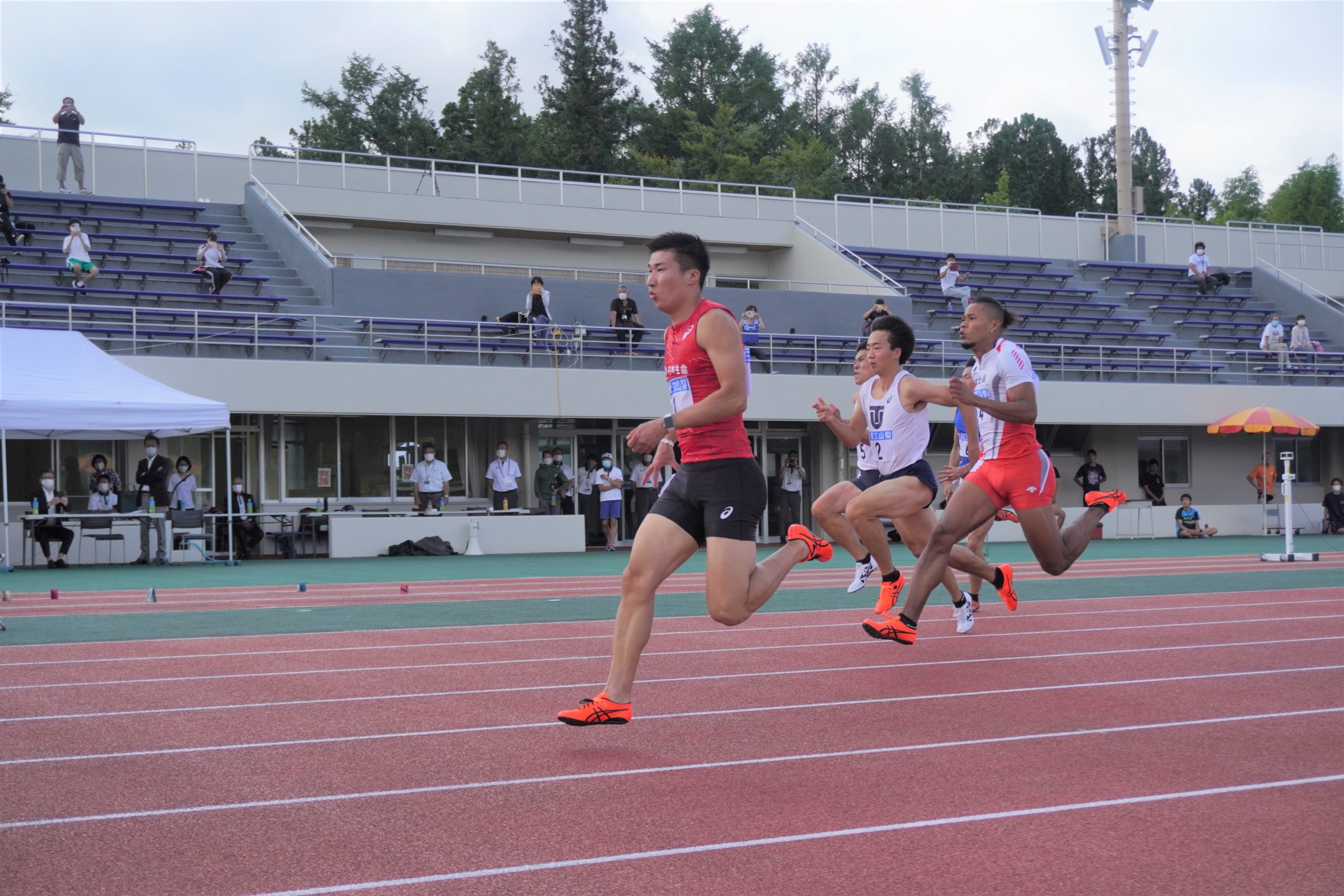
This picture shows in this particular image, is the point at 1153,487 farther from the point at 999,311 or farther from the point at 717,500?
the point at 717,500

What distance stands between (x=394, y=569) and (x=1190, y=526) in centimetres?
1753

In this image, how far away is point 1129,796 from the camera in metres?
4.59

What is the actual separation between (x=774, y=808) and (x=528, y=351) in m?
20.3

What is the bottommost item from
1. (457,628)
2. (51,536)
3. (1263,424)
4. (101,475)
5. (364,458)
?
(457,628)

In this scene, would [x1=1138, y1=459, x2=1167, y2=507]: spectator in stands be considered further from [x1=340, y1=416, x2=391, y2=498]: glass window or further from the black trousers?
the black trousers

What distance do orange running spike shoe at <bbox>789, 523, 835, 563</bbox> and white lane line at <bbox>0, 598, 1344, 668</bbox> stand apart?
2.42ft

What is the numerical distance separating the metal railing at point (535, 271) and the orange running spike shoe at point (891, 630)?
2170 centimetres

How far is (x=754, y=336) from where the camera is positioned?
85.8ft

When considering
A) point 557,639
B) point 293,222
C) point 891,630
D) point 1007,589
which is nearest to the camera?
point 891,630

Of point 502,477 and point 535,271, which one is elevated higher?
point 535,271

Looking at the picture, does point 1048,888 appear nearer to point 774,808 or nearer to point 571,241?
point 774,808

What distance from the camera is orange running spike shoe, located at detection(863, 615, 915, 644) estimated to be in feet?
23.9

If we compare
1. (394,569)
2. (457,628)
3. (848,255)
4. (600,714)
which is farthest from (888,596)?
(848,255)

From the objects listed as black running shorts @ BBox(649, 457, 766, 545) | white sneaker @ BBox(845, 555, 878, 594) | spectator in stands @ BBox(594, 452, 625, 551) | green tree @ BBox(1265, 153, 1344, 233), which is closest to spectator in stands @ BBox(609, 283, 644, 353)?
spectator in stands @ BBox(594, 452, 625, 551)
